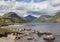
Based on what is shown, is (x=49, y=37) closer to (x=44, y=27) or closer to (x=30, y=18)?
(x=44, y=27)

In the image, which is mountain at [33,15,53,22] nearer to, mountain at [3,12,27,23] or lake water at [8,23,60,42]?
lake water at [8,23,60,42]

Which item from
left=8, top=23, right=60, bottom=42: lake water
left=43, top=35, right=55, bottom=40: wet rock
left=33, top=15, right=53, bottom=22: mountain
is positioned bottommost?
left=43, top=35, right=55, bottom=40: wet rock

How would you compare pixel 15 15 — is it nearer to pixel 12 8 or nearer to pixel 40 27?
pixel 12 8

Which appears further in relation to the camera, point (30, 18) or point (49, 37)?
point (30, 18)

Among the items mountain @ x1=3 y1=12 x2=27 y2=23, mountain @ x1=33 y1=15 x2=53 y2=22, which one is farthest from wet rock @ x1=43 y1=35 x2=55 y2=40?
mountain @ x1=3 y1=12 x2=27 y2=23

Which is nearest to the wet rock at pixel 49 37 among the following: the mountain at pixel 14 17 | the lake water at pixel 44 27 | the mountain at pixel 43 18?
the lake water at pixel 44 27

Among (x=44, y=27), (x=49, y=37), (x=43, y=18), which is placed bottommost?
(x=49, y=37)

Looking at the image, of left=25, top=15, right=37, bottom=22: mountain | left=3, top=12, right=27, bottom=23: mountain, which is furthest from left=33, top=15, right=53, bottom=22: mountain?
left=3, top=12, right=27, bottom=23: mountain

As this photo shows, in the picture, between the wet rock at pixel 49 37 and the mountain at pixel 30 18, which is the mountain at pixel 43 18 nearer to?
the mountain at pixel 30 18

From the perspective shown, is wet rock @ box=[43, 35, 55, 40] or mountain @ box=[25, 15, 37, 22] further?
mountain @ box=[25, 15, 37, 22]

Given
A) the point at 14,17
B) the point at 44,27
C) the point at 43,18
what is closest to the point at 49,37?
the point at 44,27

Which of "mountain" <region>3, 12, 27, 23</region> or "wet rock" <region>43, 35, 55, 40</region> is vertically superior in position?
"mountain" <region>3, 12, 27, 23</region>

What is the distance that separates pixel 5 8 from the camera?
76.9 inches

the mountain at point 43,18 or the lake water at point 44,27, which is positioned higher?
the mountain at point 43,18
